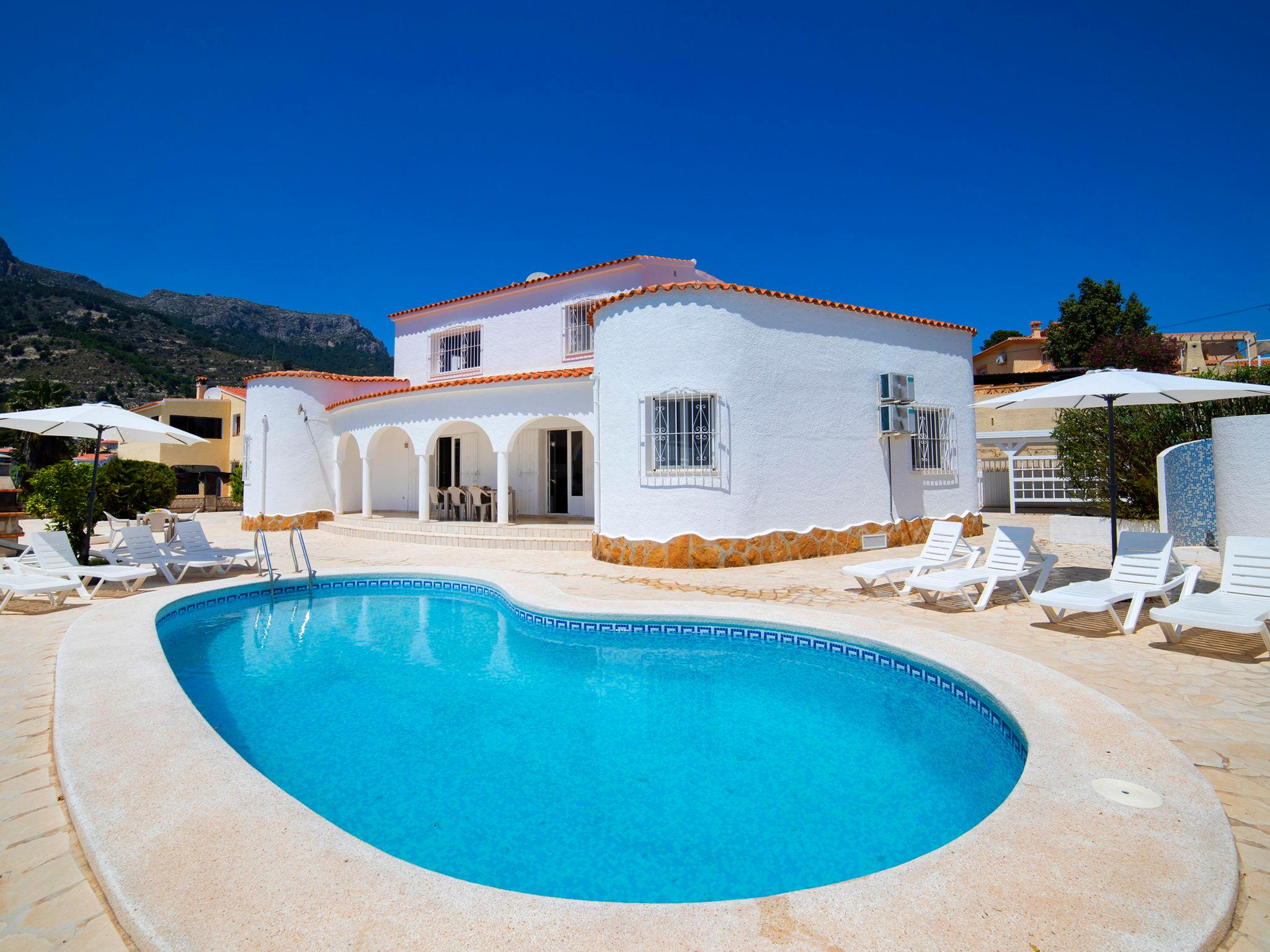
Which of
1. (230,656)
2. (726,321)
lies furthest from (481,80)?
(230,656)

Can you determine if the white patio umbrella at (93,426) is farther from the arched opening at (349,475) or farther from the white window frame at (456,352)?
the white window frame at (456,352)

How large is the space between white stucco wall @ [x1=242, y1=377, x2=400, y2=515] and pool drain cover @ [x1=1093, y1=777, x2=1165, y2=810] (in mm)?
21216

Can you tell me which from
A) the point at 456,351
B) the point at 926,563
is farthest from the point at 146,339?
the point at 926,563

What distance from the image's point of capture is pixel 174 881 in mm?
2482

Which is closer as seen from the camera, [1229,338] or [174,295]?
[1229,338]

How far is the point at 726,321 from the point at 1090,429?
9990 mm

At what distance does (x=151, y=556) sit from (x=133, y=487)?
1338 cm

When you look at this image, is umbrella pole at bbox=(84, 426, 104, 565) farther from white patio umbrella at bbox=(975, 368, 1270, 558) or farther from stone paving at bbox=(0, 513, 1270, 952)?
white patio umbrella at bbox=(975, 368, 1270, 558)

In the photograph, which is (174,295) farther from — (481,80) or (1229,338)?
(1229,338)

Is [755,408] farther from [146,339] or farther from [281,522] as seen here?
[146,339]

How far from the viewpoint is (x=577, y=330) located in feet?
60.9

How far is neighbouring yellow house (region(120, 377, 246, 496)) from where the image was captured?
37938mm

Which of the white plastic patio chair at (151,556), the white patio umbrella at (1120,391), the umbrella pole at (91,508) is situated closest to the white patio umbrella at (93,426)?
the umbrella pole at (91,508)

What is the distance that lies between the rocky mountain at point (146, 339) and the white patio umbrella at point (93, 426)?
154ft
